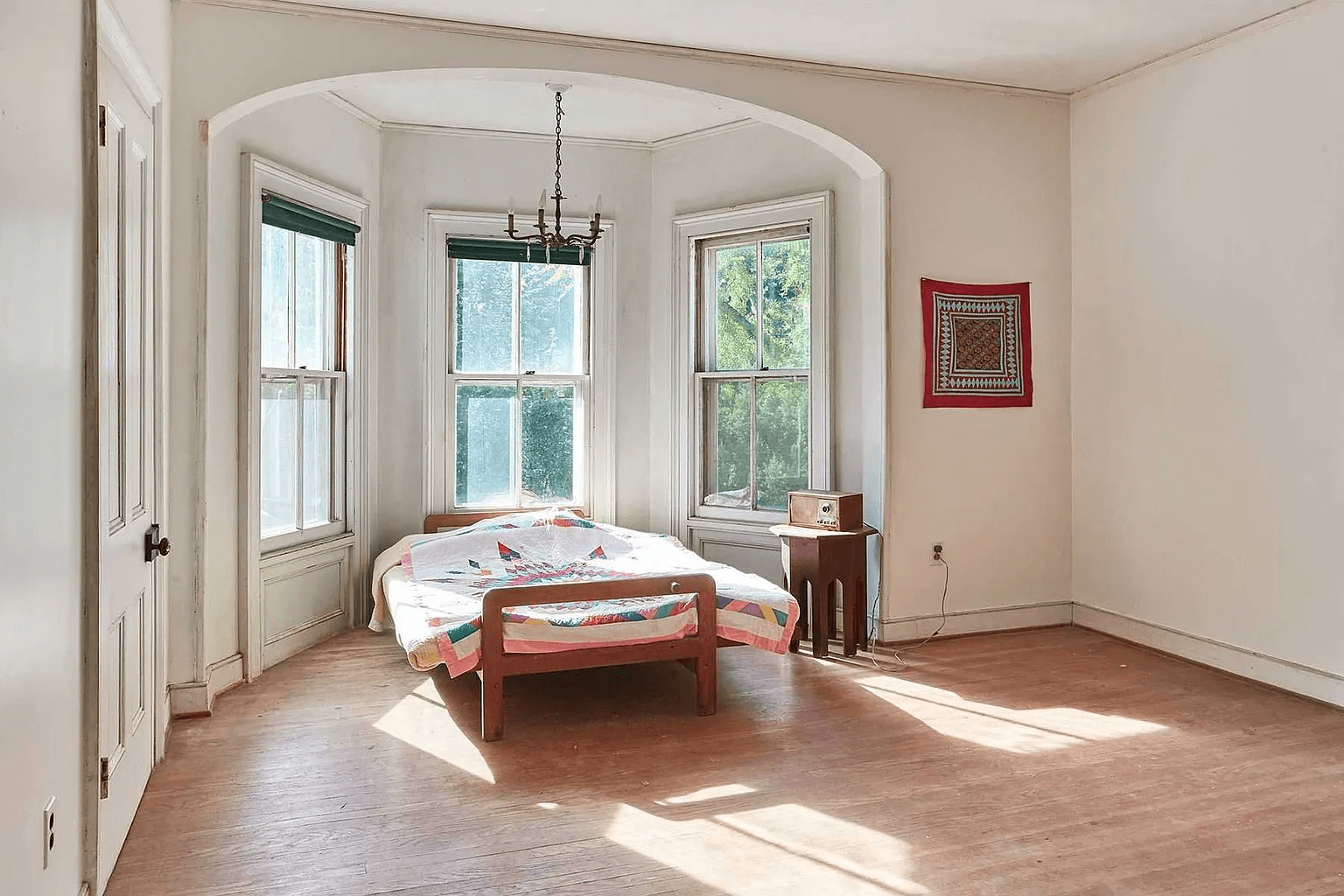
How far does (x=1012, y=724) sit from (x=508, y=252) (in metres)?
3.78

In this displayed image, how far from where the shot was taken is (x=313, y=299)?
4863mm

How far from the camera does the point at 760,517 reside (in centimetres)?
545

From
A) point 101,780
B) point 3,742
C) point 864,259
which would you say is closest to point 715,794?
point 101,780

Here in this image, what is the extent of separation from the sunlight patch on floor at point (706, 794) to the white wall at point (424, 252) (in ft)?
9.87

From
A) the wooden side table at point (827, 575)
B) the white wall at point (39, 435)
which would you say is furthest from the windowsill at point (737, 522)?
the white wall at point (39, 435)

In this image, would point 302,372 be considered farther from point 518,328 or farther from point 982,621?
point 982,621

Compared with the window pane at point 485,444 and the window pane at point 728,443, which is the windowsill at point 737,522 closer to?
the window pane at point 728,443

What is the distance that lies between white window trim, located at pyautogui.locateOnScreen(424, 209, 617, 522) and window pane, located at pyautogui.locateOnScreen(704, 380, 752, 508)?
62 cm

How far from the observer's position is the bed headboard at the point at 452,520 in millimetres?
5477

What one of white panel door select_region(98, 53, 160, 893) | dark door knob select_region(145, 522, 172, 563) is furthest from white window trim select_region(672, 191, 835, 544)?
dark door knob select_region(145, 522, 172, 563)

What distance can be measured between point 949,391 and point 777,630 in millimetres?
1734

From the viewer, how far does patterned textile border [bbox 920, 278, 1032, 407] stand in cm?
480

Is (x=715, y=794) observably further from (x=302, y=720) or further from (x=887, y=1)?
(x=887, y=1)

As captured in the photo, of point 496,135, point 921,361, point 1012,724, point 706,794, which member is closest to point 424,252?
point 496,135
